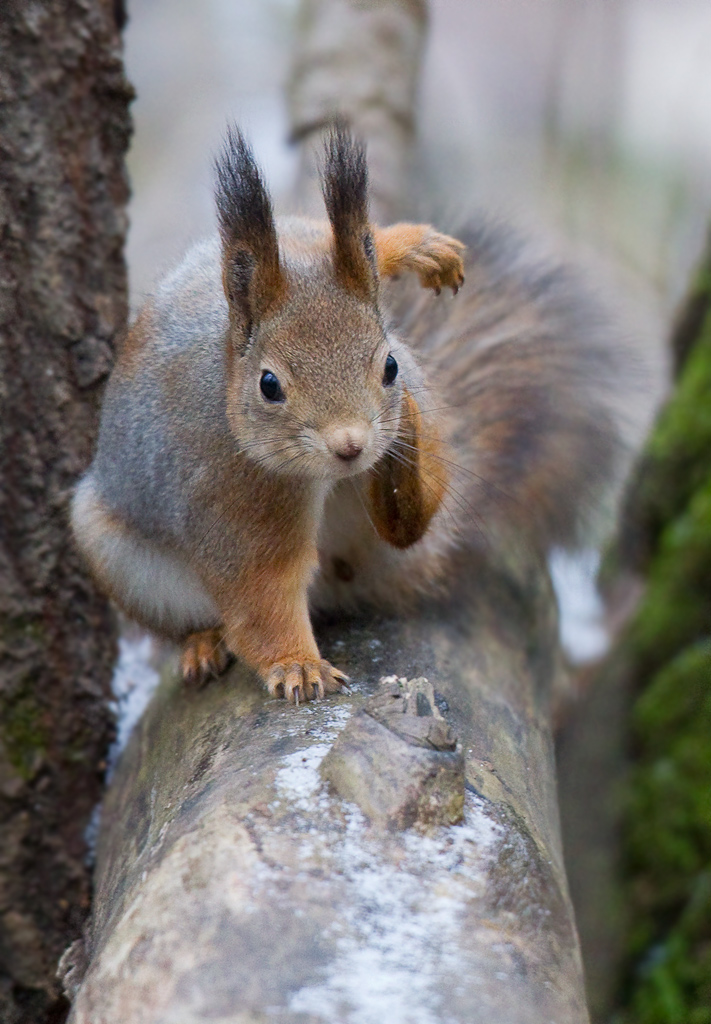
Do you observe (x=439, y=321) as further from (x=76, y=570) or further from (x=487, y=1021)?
(x=487, y=1021)

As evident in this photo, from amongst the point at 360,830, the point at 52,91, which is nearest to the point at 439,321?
the point at 52,91

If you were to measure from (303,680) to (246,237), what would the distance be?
561mm

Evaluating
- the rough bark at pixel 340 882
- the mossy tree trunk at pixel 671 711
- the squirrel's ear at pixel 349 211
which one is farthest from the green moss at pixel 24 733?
the mossy tree trunk at pixel 671 711

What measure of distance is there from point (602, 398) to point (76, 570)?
0.99 m

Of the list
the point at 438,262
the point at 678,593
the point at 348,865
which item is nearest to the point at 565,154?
the point at 678,593

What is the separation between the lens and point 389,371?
1.37 metres

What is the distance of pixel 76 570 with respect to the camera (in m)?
1.88

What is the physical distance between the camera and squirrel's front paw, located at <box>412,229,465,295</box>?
5.00 feet

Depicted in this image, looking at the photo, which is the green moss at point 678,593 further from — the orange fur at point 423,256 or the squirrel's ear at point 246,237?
the squirrel's ear at point 246,237

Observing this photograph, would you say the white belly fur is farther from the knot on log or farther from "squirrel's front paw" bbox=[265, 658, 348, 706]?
the knot on log

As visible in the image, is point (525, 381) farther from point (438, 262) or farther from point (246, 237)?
point (246, 237)

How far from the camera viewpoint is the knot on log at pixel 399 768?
1.08 m

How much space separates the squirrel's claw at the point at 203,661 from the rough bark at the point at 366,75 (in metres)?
1.19

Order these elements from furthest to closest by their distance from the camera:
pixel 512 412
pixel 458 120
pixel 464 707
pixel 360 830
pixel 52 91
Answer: pixel 458 120, pixel 512 412, pixel 52 91, pixel 464 707, pixel 360 830
